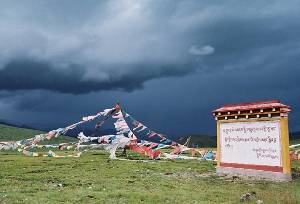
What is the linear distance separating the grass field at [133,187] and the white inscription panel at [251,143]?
81.4 inches

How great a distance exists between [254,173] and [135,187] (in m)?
10.8

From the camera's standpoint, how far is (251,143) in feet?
106

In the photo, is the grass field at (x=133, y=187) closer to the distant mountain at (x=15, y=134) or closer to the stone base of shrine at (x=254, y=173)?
the stone base of shrine at (x=254, y=173)

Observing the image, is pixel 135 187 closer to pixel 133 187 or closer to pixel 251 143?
pixel 133 187

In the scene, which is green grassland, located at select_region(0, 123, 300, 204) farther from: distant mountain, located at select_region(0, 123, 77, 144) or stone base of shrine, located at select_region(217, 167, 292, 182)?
distant mountain, located at select_region(0, 123, 77, 144)

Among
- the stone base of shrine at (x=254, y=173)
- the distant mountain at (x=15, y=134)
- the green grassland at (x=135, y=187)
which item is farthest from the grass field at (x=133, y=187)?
the distant mountain at (x=15, y=134)

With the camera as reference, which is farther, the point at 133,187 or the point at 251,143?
the point at 251,143

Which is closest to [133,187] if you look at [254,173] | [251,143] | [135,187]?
[135,187]

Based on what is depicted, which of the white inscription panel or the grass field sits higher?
the white inscription panel

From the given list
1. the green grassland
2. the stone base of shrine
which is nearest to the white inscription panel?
the stone base of shrine

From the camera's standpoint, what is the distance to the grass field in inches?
816

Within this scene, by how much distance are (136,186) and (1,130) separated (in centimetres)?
10977

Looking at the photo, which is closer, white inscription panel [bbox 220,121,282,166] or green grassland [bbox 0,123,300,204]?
green grassland [bbox 0,123,300,204]

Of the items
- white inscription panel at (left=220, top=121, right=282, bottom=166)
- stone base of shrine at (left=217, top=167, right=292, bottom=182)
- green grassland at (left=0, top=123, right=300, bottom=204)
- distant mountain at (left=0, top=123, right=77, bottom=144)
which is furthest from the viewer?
distant mountain at (left=0, top=123, right=77, bottom=144)
